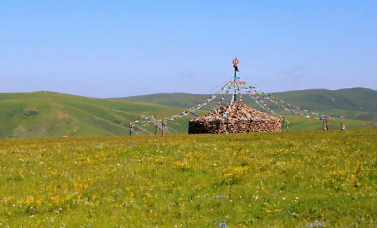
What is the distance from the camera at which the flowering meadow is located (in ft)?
50.2

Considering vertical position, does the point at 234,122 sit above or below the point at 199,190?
above

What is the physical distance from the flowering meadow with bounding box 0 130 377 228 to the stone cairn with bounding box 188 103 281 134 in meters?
32.4

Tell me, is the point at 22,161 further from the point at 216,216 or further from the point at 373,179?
the point at 373,179

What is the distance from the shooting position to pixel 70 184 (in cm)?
2102

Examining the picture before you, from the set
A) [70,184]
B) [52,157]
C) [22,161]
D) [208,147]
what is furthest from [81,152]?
[70,184]

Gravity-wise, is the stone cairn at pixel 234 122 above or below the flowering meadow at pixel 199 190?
above

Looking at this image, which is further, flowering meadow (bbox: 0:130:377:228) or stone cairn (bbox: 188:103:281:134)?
stone cairn (bbox: 188:103:281:134)

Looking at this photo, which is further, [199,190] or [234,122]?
[234,122]

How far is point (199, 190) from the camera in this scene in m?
19.1

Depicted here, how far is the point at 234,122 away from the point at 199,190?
1679 inches

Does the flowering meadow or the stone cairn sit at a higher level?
the stone cairn

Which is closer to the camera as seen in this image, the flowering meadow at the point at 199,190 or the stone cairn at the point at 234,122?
the flowering meadow at the point at 199,190

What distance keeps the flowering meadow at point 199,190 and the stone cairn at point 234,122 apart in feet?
106

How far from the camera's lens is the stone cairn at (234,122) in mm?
61156
